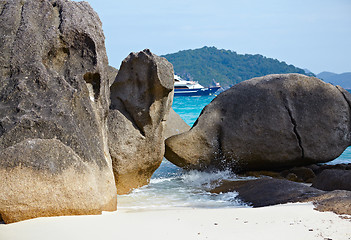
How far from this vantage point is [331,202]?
344cm

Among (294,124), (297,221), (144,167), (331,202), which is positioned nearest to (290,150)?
(294,124)

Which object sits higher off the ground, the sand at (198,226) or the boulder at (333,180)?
the sand at (198,226)

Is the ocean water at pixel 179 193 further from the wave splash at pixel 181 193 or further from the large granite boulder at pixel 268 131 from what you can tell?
the large granite boulder at pixel 268 131

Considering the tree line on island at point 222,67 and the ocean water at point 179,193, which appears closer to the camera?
the ocean water at point 179,193

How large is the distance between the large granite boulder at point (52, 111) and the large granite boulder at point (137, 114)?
3.52 feet

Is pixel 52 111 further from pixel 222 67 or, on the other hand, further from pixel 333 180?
pixel 222 67

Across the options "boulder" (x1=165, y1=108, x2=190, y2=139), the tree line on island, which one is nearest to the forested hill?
the tree line on island

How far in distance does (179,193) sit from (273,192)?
5.06 feet

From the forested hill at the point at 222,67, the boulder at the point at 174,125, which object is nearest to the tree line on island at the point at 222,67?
the forested hill at the point at 222,67

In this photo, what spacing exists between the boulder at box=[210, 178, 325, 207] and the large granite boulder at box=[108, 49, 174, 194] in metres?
1.31

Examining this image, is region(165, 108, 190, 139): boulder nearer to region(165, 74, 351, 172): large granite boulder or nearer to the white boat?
region(165, 74, 351, 172): large granite boulder

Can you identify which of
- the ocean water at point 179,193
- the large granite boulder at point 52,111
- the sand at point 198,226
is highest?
the large granite boulder at point 52,111

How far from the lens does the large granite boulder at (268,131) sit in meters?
6.98

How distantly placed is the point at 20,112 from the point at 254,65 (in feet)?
150
